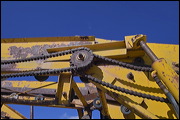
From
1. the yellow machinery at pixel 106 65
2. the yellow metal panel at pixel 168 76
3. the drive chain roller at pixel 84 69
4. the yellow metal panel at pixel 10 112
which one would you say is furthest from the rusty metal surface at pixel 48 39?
the yellow metal panel at pixel 10 112

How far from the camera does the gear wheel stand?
323cm

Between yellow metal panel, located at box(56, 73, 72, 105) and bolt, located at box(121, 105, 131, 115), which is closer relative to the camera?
yellow metal panel, located at box(56, 73, 72, 105)

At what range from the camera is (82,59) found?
3289 millimetres

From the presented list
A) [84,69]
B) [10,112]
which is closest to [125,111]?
[84,69]

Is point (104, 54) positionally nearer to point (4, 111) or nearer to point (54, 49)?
point (54, 49)

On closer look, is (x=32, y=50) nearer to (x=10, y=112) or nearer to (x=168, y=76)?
(x=10, y=112)

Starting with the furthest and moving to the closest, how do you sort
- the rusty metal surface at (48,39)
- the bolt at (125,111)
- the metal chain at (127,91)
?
the bolt at (125,111) < the rusty metal surface at (48,39) < the metal chain at (127,91)

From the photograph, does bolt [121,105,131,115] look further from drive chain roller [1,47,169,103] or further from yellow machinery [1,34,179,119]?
drive chain roller [1,47,169,103]

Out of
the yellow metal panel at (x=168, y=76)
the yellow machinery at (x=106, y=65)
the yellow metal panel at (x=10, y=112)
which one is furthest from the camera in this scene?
the yellow metal panel at (x=10, y=112)

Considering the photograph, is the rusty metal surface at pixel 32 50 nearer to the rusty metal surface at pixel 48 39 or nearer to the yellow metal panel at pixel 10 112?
the rusty metal surface at pixel 48 39

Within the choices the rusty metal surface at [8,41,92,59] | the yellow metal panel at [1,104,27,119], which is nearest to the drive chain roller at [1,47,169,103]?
the rusty metal surface at [8,41,92,59]

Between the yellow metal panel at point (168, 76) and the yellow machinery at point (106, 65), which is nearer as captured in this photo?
the yellow metal panel at point (168, 76)

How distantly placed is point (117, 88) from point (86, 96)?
8.53 feet

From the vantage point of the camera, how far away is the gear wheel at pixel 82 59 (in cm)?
323
